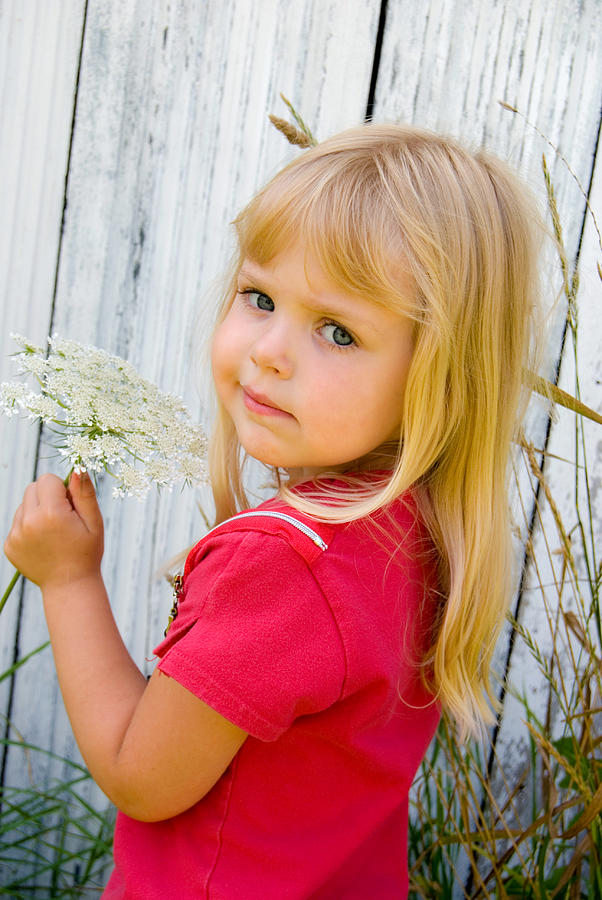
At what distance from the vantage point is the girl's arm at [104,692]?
0.79 m

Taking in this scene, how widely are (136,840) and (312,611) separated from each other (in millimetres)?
372

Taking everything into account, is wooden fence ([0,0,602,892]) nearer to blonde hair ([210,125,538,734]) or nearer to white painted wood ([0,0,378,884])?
white painted wood ([0,0,378,884])

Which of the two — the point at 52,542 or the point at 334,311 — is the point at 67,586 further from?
the point at 334,311

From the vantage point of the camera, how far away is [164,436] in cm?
94

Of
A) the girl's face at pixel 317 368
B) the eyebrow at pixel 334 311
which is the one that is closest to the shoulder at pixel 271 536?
the girl's face at pixel 317 368

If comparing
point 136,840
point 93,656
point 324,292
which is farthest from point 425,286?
point 136,840

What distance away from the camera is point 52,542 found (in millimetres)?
967

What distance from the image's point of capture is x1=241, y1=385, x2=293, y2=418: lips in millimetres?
904

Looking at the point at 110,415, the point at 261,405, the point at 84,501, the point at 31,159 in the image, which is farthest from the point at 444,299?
the point at 31,159

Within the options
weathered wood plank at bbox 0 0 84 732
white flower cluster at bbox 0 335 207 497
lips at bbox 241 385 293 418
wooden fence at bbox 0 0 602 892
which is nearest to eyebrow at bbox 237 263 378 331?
lips at bbox 241 385 293 418

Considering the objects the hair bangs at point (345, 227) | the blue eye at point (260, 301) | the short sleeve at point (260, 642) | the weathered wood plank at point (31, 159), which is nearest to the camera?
the short sleeve at point (260, 642)

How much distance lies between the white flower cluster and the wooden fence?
0.35 metres

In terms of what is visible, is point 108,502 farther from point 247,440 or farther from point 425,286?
point 425,286

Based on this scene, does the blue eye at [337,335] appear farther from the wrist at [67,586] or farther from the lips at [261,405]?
the wrist at [67,586]
